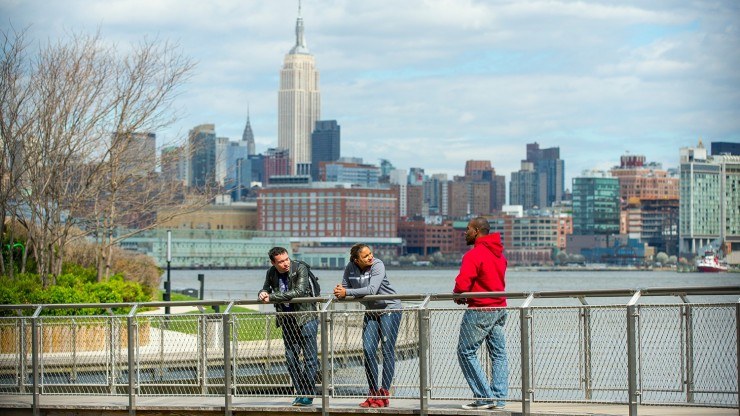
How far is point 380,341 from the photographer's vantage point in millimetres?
14086

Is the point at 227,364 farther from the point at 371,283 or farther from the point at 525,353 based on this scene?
the point at 525,353

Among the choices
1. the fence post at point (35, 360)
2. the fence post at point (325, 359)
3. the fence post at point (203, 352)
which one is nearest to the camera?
the fence post at point (325, 359)

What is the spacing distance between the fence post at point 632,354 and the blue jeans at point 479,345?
4.73ft

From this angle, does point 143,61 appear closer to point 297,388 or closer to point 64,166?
point 64,166

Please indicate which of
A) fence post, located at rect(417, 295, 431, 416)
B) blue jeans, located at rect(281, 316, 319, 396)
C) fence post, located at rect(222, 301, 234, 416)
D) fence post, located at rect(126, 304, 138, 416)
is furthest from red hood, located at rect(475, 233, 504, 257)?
fence post, located at rect(126, 304, 138, 416)

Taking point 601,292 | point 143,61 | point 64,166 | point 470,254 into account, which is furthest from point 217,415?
point 143,61

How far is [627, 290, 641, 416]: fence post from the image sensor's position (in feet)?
39.9

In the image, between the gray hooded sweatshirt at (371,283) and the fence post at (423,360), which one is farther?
the gray hooded sweatshirt at (371,283)

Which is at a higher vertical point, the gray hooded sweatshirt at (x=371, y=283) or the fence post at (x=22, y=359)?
→ the gray hooded sweatshirt at (x=371, y=283)

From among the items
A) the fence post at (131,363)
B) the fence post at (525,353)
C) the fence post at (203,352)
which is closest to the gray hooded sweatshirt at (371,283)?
the fence post at (525,353)

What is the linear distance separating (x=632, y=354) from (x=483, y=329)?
1718 mm

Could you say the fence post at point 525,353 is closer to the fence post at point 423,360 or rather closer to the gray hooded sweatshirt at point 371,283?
the fence post at point 423,360

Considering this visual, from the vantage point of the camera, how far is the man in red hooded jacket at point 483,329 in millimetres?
13227

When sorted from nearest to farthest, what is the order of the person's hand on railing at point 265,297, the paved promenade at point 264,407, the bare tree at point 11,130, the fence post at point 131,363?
the paved promenade at point 264,407
the person's hand on railing at point 265,297
the fence post at point 131,363
the bare tree at point 11,130
